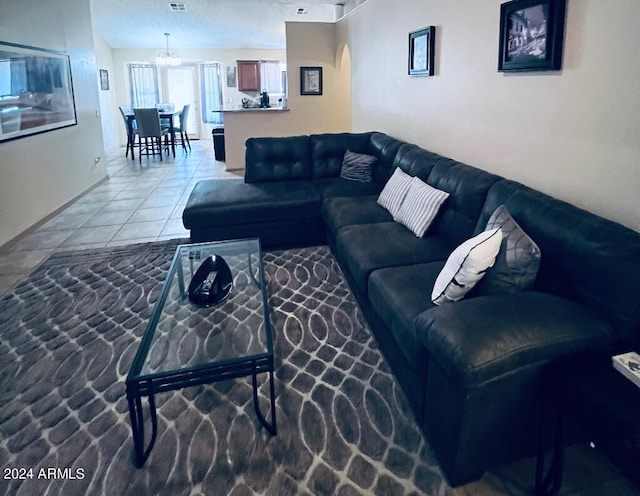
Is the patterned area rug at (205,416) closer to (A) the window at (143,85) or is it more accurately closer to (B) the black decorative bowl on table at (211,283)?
(B) the black decorative bowl on table at (211,283)

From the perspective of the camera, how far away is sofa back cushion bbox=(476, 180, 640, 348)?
4.98ft

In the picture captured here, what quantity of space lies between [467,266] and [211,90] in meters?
11.2

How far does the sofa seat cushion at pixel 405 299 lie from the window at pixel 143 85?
1086 centimetres

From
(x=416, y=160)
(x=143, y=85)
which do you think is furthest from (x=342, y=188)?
(x=143, y=85)

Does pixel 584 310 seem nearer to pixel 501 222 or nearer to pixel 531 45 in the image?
pixel 501 222

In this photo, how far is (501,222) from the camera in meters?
1.93

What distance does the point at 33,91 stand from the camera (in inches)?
169

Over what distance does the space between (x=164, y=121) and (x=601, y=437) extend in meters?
9.42

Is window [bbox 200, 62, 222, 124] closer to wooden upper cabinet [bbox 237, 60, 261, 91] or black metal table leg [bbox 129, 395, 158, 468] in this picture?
wooden upper cabinet [bbox 237, 60, 261, 91]

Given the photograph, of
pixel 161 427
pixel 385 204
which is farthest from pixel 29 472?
pixel 385 204

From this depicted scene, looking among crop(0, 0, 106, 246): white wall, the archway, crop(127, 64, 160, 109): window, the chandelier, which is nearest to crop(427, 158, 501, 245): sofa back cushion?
crop(0, 0, 106, 246): white wall

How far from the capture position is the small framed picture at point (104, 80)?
9586 millimetres

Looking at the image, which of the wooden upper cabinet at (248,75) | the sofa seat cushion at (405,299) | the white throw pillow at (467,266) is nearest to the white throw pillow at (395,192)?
the sofa seat cushion at (405,299)

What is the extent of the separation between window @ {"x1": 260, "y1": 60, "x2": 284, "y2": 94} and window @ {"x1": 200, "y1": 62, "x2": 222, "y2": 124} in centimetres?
108
